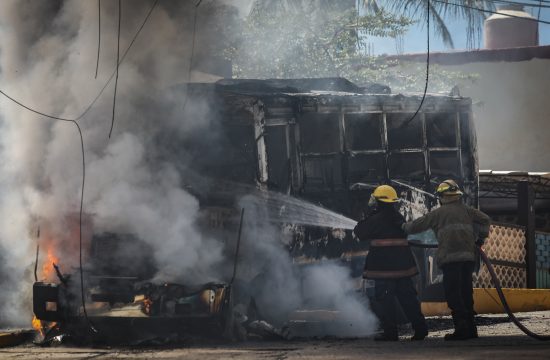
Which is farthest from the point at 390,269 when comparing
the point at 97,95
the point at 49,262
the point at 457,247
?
the point at 97,95

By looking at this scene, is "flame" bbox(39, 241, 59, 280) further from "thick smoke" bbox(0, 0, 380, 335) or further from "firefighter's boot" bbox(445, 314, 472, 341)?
"firefighter's boot" bbox(445, 314, 472, 341)

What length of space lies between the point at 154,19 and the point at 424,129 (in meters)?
3.47

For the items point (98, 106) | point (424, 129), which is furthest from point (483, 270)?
point (98, 106)

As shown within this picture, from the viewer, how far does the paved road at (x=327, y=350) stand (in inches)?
262

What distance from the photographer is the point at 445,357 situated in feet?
20.9

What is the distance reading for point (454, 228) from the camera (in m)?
8.10

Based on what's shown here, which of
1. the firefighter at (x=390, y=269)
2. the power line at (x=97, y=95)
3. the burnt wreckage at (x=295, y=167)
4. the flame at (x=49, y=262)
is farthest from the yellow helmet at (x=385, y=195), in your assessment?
the power line at (x=97, y=95)

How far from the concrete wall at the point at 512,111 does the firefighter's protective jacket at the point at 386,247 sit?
1979 centimetres

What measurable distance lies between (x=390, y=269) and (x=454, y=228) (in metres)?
0.70

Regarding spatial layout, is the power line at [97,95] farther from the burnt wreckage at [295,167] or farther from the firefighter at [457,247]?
the firefighter at [457,247]

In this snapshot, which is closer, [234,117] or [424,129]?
[234,117]

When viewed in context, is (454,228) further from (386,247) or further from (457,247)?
(386,247)

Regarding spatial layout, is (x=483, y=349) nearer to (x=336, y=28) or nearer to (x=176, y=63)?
(x=176, y=63)

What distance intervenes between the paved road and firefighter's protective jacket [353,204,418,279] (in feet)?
2.09
